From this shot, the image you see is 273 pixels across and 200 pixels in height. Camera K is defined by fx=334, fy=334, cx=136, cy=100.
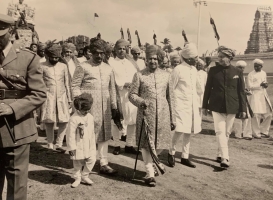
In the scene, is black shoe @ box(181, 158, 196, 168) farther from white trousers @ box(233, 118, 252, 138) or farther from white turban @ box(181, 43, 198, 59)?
white trousers @ box(233, 118, 252, 138)

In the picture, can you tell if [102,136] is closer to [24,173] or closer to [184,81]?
[184,81]

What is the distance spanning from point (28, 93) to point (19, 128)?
0.32 m

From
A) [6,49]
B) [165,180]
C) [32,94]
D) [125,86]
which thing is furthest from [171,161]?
[6,49]

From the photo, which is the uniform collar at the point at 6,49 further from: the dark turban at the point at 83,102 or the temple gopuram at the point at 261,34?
the temple gopuram at the point at 261,34

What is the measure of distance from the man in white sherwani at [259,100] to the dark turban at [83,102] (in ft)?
19.1

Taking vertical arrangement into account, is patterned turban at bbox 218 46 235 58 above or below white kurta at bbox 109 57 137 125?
above

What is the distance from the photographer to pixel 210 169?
5.61m

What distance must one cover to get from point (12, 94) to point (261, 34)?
29.7 m

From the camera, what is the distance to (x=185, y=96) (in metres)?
5.62

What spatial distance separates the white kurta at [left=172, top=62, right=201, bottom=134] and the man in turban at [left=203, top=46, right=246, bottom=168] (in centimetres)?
43

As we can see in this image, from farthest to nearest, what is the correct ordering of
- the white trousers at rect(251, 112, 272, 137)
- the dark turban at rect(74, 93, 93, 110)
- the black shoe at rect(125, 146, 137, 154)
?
the white trousers at rect(251, 112, 272, 137)
the black shoe at rect(125, 146, 137, 154)
the dark turban at rect(74, 93, 93, 110)

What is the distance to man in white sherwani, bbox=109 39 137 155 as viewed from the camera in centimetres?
640

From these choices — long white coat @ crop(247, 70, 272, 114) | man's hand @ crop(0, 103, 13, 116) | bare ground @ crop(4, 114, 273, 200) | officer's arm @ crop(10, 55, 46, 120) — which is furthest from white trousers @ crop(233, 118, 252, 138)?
man's hand @ crop(0, 103, 13, 116)

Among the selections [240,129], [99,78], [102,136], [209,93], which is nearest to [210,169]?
[209,93]
